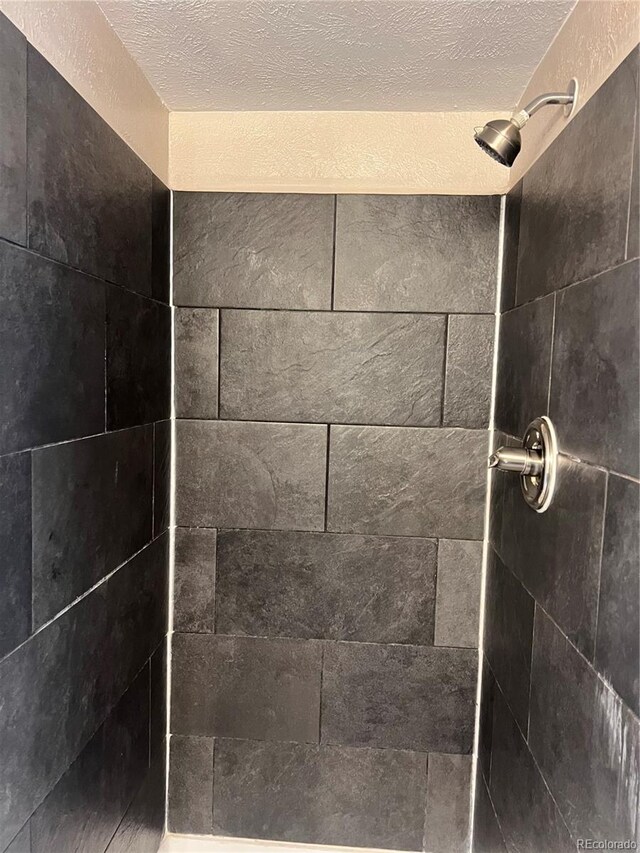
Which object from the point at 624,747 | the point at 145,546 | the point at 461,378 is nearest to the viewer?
the point at 624,747

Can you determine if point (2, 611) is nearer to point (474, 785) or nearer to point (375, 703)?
point (375, 703)

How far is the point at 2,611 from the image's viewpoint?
0.86 m

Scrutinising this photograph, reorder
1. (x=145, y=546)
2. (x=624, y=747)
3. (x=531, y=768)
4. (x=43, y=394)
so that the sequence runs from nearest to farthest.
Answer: (x=624, y=747)
(x=43, y=394)
(x=531, y=768)
(x=145, y=546)

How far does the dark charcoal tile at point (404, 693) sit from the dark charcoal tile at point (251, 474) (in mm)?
417

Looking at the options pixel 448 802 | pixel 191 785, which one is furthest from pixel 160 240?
pixel 448 802

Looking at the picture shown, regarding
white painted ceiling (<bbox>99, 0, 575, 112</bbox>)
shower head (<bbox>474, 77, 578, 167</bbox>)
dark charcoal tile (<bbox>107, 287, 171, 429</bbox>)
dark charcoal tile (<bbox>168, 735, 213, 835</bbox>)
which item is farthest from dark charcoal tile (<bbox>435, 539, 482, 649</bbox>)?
white painted ceiling (<bbox>99, 0, 575, 112</bbox>)

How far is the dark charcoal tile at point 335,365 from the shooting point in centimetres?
158

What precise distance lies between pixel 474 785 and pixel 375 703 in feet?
1.21

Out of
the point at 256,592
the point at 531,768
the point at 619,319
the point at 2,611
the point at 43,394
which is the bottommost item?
the point at 531,768

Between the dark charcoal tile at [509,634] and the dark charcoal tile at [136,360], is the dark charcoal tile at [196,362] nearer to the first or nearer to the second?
the dark charcoal tile at [136,360]

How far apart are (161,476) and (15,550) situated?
69 cm

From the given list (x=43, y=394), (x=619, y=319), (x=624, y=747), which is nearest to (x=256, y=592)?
(x=43, y=394)

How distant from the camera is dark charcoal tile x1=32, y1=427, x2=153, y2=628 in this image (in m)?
0.96

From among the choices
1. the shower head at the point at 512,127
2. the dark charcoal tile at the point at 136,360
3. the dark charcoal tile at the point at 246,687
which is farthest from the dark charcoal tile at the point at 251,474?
the shower head at the point at 512,127
